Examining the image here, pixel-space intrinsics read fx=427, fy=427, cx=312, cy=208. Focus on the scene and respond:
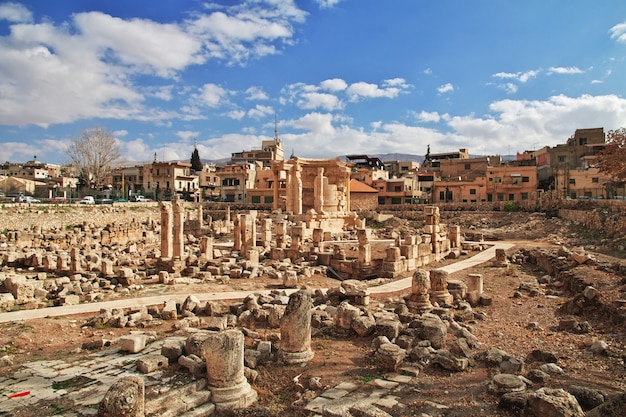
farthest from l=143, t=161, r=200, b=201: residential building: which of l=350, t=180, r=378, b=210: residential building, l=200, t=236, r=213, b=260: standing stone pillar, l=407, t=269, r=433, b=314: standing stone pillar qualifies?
l=407, t=269, r=433, b=314: standing stone pillar

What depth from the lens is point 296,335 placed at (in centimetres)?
881

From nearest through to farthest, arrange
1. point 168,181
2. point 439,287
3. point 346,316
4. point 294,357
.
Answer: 1. point 294,357
2. point 346,316
3. point 439,287
4. point 168,181

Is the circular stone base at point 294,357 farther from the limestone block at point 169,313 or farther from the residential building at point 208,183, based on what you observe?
the residential building at point 208,183

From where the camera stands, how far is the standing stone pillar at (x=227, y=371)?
23.5ft

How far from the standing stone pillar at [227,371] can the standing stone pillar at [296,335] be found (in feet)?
4.62

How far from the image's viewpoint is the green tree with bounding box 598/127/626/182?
16781 mm

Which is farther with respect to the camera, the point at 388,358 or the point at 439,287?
the point at 439,287

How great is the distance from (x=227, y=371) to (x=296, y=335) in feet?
6.23

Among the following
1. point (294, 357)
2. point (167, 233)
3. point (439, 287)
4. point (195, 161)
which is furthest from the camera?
point (195, 161)

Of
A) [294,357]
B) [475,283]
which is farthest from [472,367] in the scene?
[475,283]

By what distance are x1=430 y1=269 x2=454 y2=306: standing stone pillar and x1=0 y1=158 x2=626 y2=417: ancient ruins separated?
0.04 meters

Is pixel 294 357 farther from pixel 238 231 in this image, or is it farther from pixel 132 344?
pixel 238 231

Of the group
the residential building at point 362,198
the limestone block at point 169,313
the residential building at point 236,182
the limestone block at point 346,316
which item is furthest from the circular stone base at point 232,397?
the residential building at point 236,182

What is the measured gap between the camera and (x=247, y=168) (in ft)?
223
